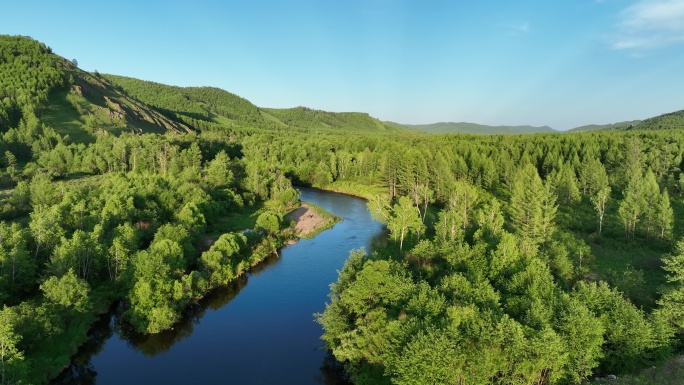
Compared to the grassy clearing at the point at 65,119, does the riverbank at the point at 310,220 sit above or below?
below

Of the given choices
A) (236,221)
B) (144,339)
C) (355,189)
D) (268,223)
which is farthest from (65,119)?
(144,339)

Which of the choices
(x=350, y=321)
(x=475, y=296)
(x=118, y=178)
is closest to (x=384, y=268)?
(x=350, y=321)

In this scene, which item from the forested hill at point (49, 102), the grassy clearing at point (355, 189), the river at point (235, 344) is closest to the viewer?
the river at point (235, 344)

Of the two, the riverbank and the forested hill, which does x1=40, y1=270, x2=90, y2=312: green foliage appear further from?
the forested hill

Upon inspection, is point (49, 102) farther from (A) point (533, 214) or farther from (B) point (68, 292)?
(A) point (533, 214)

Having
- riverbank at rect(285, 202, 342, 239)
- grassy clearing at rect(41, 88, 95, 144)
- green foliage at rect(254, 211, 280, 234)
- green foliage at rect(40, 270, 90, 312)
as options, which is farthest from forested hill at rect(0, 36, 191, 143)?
green foliage at rect(40, 270, 90, 312)

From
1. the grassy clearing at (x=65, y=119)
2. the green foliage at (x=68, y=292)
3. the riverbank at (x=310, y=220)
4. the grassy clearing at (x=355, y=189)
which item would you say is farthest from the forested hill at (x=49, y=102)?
the green foliage at (x=68, y=292)

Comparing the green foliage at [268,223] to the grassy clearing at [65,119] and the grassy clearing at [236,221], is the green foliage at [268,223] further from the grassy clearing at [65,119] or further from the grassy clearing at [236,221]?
the grassy clearing at [65,119]

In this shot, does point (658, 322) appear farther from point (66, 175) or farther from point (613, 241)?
point (66, 175)
